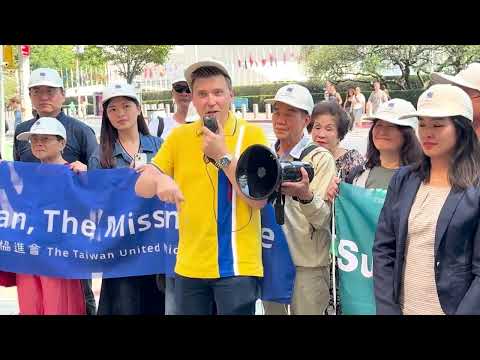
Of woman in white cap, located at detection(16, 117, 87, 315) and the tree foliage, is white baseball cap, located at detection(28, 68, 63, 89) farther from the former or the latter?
the tree foliage

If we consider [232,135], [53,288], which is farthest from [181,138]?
[53,288]

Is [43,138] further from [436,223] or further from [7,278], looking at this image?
[436,223]

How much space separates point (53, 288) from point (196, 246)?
1.59 meters

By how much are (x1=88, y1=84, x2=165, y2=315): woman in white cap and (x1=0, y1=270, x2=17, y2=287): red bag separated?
68cm

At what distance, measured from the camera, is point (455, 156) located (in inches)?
107

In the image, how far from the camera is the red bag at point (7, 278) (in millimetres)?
4246

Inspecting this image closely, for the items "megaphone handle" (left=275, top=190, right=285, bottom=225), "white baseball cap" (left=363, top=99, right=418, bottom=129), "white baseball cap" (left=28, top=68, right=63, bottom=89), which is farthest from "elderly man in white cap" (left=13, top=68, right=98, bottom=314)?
"white baseball cap" (left=363, top=99, right=418, bottom=129)

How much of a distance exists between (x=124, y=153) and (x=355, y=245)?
62.5 inches

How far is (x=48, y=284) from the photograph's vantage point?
412 centimetres

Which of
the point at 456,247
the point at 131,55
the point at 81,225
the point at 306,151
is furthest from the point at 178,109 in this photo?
the point at 131,55

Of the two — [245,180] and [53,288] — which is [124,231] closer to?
[53,288]

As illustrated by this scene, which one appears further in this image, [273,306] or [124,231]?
[124,231]

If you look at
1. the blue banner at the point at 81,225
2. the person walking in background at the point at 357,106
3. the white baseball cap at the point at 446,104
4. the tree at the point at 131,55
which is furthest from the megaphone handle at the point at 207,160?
the tree at the point at 131,55

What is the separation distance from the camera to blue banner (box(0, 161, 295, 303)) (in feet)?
13.4
